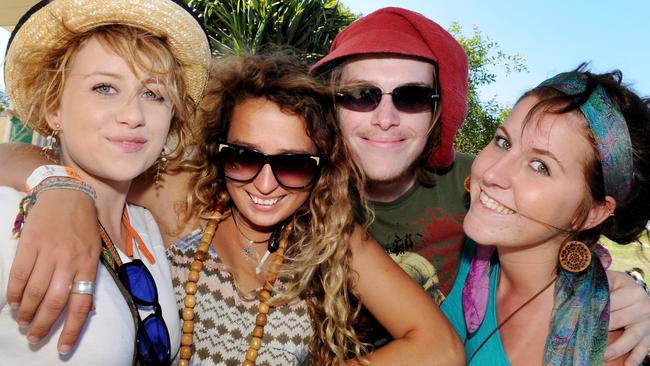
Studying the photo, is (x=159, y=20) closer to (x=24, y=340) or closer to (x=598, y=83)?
(x=24, y=340)

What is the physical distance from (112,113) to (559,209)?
1754 millimetres

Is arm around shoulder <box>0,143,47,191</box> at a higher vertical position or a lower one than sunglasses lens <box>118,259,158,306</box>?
higher

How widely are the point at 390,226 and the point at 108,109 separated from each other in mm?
1703

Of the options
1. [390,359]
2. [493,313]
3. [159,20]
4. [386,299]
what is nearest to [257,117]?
[159,20]

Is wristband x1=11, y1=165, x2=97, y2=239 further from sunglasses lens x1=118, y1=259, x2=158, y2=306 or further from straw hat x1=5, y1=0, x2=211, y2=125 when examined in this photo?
straw hat x1=5, y1=0, x2=211, y2=125

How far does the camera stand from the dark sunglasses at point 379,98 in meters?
2.74

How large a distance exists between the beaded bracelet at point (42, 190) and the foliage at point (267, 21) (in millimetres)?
12142

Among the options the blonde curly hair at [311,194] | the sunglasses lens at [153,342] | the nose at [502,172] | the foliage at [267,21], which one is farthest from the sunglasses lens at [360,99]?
the foliage at [267,21]

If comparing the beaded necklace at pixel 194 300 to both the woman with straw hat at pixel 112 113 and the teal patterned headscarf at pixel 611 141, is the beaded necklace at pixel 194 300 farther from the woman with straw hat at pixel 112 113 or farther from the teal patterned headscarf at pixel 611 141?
the teal patterned headscarf at pixel 611 141

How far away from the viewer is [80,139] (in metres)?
1.72

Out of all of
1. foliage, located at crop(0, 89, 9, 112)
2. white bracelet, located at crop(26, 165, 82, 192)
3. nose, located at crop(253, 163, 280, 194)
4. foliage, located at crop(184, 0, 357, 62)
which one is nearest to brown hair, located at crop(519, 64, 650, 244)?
nose, located at crop(253, 163, 280, 194)

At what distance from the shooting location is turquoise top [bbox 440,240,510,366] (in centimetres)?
213

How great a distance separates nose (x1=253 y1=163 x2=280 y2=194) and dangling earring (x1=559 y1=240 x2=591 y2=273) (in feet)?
4.12

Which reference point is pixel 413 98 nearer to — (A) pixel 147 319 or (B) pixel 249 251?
(B) pixel 249 251
